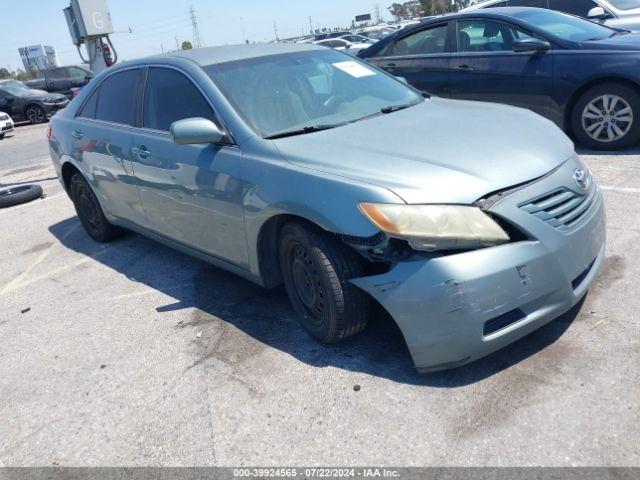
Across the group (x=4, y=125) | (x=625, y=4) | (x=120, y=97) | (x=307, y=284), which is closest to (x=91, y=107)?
(x=120, y=97)

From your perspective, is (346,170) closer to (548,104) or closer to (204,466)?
(204,466)

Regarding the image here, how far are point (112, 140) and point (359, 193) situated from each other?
266 cm

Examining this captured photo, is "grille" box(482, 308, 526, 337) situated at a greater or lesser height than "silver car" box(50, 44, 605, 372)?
lesser

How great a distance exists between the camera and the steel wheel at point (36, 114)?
2047cm

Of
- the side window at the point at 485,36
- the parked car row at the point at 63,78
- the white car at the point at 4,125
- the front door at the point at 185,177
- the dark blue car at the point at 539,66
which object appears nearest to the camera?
the front door at the point at 185,177

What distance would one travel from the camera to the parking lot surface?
2.42 m

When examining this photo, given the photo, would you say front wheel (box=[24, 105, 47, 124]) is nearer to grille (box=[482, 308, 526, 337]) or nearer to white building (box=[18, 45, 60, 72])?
grille (box=[482, 308, 526, 337])

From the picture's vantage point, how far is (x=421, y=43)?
7.48m

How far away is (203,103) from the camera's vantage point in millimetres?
3633

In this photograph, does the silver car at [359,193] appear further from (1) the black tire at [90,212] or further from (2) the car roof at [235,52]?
(1) the black tire at [90,212]

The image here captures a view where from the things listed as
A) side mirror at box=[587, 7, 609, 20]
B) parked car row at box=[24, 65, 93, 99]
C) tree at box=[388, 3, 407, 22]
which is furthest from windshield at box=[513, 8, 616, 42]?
tree at box=[388, 3, 407, 22]

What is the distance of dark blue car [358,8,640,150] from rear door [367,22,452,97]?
1cm

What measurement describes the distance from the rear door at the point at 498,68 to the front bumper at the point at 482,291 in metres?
4.14

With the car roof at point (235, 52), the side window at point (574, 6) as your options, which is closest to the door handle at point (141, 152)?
the car roof at point (235, 52)
